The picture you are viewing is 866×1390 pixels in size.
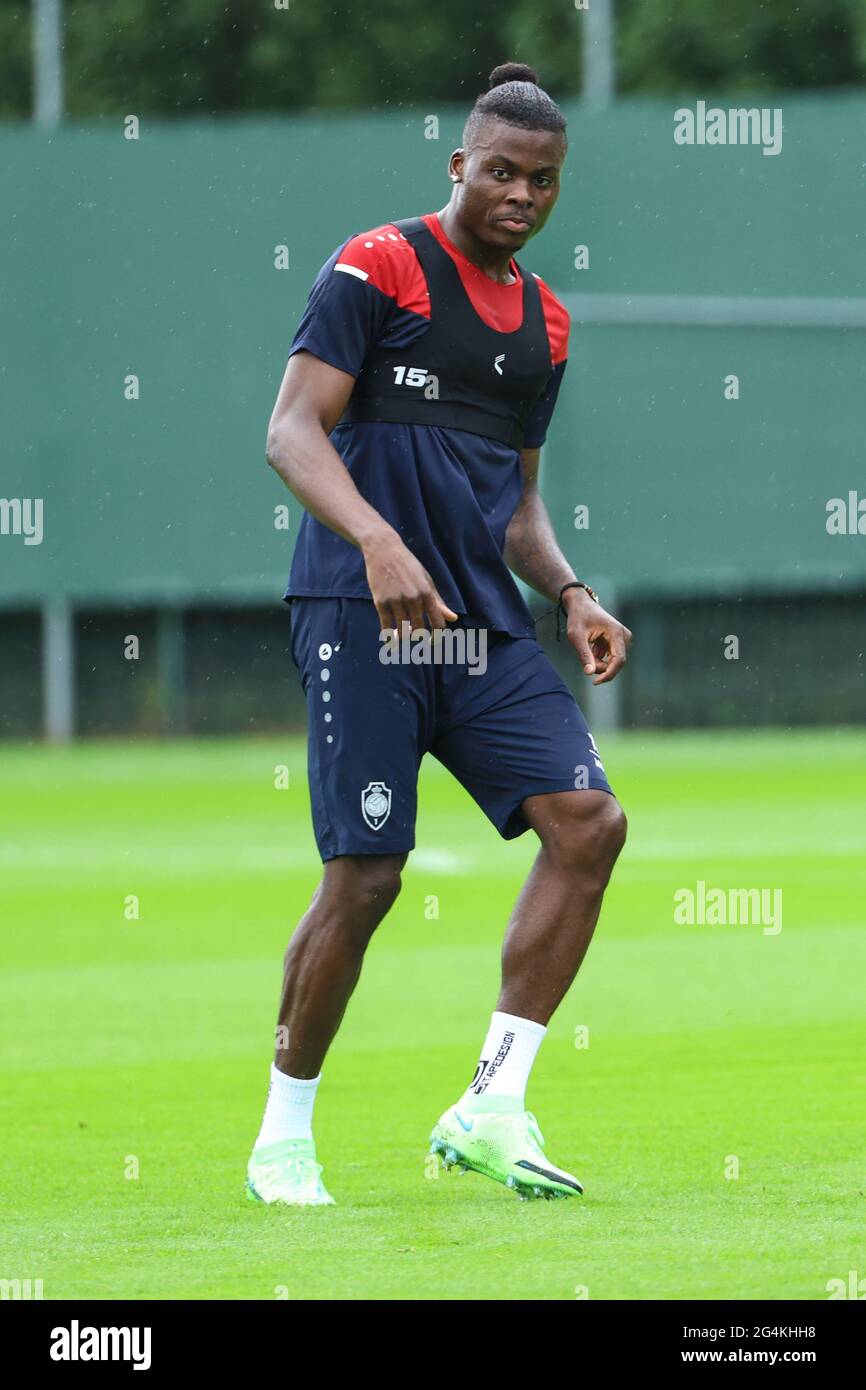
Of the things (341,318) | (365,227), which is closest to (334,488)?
(341,318)

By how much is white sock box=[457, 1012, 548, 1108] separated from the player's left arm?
82 cm

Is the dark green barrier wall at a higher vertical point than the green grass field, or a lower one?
higher

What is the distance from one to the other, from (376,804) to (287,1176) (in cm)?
83

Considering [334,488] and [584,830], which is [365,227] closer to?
[584,830]

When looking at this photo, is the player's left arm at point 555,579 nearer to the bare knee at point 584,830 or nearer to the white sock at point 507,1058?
the bare knee at point 584,830

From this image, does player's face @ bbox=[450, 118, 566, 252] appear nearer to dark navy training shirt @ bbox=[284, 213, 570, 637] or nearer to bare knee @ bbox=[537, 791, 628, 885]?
dark navy training shirt @ bbox=[284, 213, 570, 637]

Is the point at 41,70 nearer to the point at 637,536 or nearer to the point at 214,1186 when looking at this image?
the point at 637,536

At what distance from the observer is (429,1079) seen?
7.81 m

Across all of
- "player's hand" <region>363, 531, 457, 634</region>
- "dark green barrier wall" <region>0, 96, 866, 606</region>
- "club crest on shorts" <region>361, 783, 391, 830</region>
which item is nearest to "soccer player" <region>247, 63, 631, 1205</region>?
"club crest on shorts" <region>361, 783, 391, 830</region>

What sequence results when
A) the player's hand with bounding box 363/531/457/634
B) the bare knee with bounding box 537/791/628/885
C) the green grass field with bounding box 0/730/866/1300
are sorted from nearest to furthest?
the green grass field with bounding box 0/730/866/1300 → the player's hand with bounding box 363/531/457/634 → the bare knee with bounding box 537/791/628/885

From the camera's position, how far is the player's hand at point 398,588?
5.43 meters

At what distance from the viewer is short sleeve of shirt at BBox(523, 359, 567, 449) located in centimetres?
630

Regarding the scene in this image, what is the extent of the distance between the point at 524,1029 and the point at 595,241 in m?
23.8
